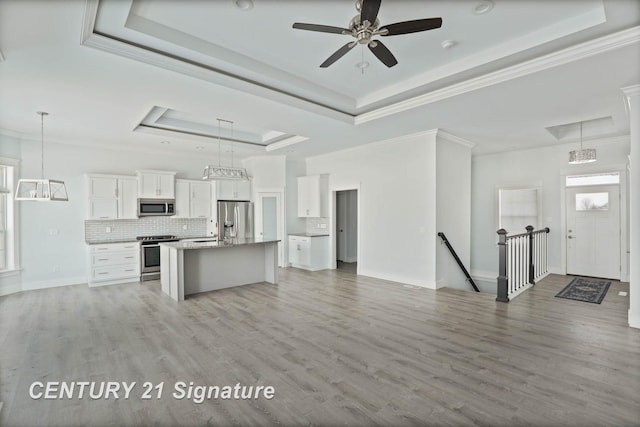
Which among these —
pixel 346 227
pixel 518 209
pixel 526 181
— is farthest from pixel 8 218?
pixel 526 181

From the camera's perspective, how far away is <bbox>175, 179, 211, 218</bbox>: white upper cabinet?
761cm

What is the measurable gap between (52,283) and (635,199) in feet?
31.6

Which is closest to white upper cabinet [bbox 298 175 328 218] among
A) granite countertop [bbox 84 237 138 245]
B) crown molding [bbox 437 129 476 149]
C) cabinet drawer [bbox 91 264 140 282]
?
crown molding [bbox 437 129 476 149]

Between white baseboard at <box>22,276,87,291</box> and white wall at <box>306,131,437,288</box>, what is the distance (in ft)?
19.7

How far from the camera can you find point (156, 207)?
7.17m

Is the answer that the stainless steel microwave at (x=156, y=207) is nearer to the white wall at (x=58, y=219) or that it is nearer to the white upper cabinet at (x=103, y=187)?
the white upper cabinet at (x=103, y=187)

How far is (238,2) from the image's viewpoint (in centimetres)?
267

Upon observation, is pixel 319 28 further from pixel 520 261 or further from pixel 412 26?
pixel 520 261

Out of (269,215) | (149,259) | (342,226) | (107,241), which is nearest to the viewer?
(107,241)

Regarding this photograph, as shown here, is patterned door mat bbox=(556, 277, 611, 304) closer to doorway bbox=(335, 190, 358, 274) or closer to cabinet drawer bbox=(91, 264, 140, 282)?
doorway bbox=(335, 190, 358, 274)

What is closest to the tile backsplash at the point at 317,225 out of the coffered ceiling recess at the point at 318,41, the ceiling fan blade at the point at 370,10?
the coffered ceiling recess at the point at 318,41

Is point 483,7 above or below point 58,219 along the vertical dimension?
above

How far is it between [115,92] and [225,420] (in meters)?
3.99

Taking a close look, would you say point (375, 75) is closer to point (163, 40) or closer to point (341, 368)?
point (163, 40)
